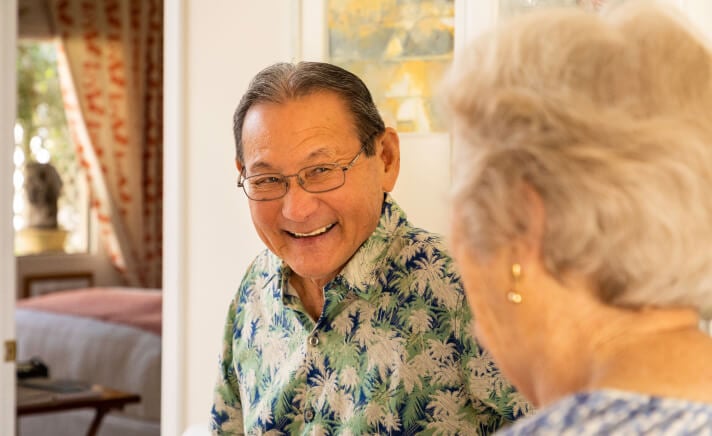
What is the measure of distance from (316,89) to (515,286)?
0.73 metres

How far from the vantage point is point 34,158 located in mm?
7773

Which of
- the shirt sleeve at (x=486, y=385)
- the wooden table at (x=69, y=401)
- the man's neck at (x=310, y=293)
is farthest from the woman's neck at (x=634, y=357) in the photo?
the wooden table at (x=69, y=401)

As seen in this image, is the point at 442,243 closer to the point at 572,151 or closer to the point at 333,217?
the point at 333,217

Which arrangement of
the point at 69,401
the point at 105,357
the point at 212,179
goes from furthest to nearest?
the point at 105,357 < the point at 69,401 < the point at 212,179

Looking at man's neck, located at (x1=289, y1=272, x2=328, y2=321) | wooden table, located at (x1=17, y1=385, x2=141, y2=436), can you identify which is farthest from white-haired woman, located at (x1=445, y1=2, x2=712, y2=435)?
wooden table, located at (x1=17, y1=385, x2=141, y2=436)

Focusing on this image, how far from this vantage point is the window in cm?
762

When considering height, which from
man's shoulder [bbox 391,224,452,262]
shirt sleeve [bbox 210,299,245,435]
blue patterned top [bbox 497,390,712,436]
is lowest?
shirt sleeve [bbox 210,299,245,435]

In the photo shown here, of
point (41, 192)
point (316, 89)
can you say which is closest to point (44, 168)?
point (41, 192)

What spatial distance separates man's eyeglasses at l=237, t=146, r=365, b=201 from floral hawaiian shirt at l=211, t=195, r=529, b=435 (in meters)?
0.13

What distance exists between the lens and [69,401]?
4160 mm

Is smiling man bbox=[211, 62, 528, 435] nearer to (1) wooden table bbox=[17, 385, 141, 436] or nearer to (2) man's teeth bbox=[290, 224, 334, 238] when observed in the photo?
(2) man's teeth bbox=[290, 224, 334, 238]

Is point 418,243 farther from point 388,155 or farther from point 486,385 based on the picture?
point 486,385

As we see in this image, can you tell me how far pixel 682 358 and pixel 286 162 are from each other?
0.82m

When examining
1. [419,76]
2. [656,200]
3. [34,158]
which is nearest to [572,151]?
[656,200]
